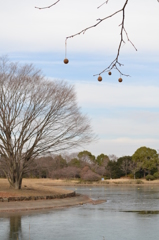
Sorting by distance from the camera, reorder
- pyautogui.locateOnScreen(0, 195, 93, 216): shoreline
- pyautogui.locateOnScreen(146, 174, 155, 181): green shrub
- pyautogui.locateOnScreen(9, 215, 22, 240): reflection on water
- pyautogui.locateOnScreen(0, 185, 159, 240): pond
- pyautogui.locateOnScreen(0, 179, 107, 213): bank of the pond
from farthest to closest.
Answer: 1. pyautogui.locateOnScreen(146, 174, 155, 181): green shrub
2. pyautogui.locateOnScreen(0, 179, 107, 213): bank of the pond
3. pyautogui.locateOnScreen(0, 195, 93, 216): shoreline
4. pyautogui.locateOnScreen(9, 215, 22, 240): reflection on water
5. pyautogui.locateOnScreen(0, 185, 159, 240): pond

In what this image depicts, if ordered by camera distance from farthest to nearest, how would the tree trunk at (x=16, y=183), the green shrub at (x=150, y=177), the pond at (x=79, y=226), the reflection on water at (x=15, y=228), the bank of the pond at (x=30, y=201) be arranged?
Result: the green shrub at (x=150, y=177), the tree trunk at (x=16, y=183), the bank of the pond at (x=30, y=201), the reflection on water at (x=15, y=228), the pond at (x=79, y=226)

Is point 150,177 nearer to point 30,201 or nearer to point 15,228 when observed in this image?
point 30,201

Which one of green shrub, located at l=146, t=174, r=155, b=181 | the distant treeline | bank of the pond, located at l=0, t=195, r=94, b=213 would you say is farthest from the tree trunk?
green shrub, located at l=146, t=174, r=155, b=181

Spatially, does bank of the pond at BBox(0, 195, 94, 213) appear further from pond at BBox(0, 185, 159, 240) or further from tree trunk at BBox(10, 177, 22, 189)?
tree trunk at BBox(10, 177, 22, 189)

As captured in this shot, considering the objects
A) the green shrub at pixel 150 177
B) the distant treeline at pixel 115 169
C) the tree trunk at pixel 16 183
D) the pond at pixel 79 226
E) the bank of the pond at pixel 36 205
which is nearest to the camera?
the pond at pixel 79 226

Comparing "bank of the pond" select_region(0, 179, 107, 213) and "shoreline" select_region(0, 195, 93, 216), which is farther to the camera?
"bank of the pond" select_region(0, 179, 107, 213)

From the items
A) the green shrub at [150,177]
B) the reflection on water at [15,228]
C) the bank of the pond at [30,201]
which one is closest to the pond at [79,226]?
the reflection on water at [15,228]

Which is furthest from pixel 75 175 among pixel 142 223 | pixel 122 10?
pixel 122 10

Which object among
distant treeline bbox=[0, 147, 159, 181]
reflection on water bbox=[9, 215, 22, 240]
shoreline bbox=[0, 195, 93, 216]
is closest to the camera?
reflection on water bbox=[9, 215, 22, 240]

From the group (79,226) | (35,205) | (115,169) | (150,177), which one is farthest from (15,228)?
(115,169)

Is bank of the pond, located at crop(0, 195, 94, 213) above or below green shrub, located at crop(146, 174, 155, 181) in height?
below

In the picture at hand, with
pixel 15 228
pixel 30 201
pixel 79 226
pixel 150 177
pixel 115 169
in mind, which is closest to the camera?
pixel 15 228

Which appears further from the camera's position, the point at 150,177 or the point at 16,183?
the point at 150,177

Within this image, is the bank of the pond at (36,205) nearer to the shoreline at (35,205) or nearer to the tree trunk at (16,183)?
the shoreline at (35,205)
